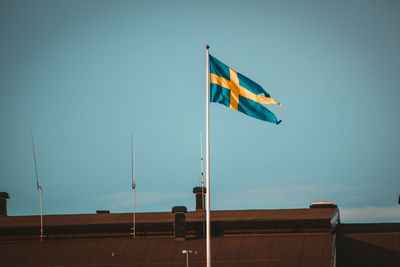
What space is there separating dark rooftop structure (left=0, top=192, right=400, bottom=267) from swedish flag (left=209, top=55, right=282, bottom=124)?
1400cm

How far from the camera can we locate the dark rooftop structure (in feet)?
134

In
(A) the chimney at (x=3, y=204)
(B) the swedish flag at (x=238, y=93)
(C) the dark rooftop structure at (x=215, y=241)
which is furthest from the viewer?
(A) the chimney at (x=3, y=204)

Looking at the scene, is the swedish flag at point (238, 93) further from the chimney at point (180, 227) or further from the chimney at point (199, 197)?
the chimney at point (199, 197)

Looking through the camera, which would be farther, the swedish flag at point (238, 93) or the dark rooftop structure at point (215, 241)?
the dark rooftop structure at point (215, 241)

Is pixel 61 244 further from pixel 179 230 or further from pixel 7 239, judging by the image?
pixel 179 230

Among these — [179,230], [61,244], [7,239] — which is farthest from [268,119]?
[7,239]

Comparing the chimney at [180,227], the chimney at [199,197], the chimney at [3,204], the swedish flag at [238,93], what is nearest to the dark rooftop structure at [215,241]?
the chimney at [180,227]

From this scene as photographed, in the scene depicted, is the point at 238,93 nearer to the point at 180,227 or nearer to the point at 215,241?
the point at 215,241

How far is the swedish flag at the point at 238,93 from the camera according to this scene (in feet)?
98.1

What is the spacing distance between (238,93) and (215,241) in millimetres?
16484

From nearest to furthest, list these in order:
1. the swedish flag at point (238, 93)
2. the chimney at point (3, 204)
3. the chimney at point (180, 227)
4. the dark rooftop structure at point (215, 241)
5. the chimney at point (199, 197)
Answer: the swedish flag at point (238, 93)
the dark rooftop structure at point (215, 241)
the chimney at point (180, 227)
the chimney at point (199, 197)
the chimney at point (3, 204)

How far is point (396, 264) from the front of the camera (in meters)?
41.5

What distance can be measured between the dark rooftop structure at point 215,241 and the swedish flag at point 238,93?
45.9 feet

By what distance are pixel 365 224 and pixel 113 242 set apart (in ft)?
68.2
